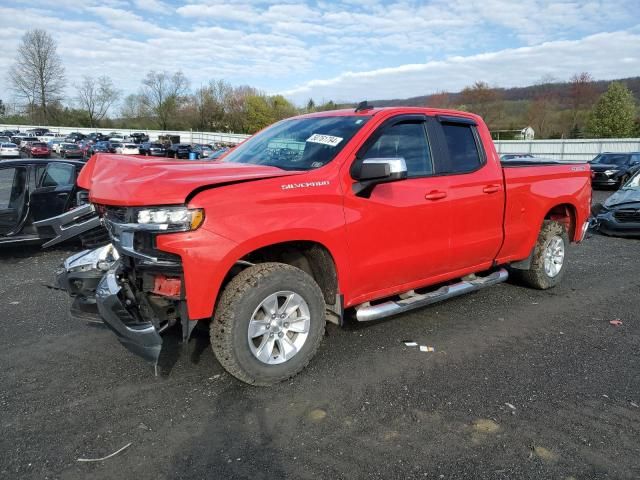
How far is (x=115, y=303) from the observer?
3.18 m

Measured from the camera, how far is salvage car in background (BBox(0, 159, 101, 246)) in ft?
24.1

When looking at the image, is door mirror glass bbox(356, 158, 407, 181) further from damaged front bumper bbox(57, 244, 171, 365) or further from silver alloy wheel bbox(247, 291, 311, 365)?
damaged front bumper bbox(57, 244, 171, 365)

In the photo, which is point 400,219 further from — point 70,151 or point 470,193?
point 70,151

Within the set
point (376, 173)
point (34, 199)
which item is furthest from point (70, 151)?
point (376, 173)

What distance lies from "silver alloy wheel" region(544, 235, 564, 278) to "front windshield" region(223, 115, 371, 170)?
3.03 meters

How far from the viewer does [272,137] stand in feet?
15.2

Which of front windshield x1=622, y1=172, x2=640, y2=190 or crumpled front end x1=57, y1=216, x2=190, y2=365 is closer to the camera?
crumpled front end x1=57, y1=216, x2=190, y2=365

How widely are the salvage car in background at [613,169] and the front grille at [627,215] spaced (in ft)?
37.5

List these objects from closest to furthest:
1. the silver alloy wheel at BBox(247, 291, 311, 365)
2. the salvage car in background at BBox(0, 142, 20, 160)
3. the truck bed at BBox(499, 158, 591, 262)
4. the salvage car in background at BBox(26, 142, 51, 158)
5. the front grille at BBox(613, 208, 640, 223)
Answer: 1. the silver alloy wheel at BBox(247, 291, 311, 365)
2. the truck bed at BBox(499, 158, 591, 262)
3. the front grille at BBox(613, 208, 640, 223)
4. the salvage car in background at BBox(0, 142, 20, 160)
5. the salvage car in background at BBox(26, 142, 51, 158)

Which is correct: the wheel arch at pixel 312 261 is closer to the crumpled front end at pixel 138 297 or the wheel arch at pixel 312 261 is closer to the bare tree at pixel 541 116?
the crumpled front end at pixel 138 297

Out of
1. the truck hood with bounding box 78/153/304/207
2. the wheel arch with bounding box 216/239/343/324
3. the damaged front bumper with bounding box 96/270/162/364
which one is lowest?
the damaged front bumper with bounding box 96/270/162/364

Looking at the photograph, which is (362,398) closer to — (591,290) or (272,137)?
(272,137)

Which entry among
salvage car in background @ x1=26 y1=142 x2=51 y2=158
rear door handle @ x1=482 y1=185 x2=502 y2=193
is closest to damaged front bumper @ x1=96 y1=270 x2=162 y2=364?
rear door handle @ x1=482 y1=185 x2=502 y2=193

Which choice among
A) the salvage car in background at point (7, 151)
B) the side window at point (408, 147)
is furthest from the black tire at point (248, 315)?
the salvage car in background at point (7, 151)
